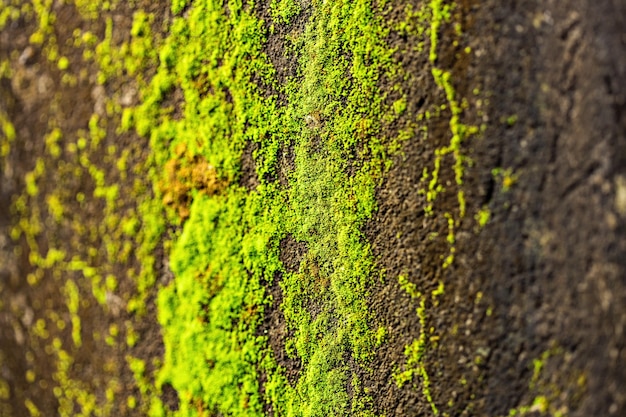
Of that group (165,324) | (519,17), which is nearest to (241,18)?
(519,17)

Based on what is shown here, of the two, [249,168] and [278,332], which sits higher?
[249,168]

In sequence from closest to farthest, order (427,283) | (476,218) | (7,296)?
1. (476,218)
2. (427,283)
3. (7,296)

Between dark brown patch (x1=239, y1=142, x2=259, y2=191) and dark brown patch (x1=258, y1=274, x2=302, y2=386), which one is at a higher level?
dark brown patch (x1=239, y1=142, x2=259, y2=191)

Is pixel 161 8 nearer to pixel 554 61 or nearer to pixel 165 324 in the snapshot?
pixel 165 324

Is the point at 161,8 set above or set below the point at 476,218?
above

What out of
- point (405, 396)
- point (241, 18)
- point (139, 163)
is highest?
point (241, 18)

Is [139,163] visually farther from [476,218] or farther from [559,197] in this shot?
[559,197]

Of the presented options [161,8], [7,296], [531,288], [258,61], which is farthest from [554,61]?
[7,296]

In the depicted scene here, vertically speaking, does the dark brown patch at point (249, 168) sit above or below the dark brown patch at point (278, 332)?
above

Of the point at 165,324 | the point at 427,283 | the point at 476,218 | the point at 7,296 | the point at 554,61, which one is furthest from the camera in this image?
the point at 7,296

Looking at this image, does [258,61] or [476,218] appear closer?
[476,218]
